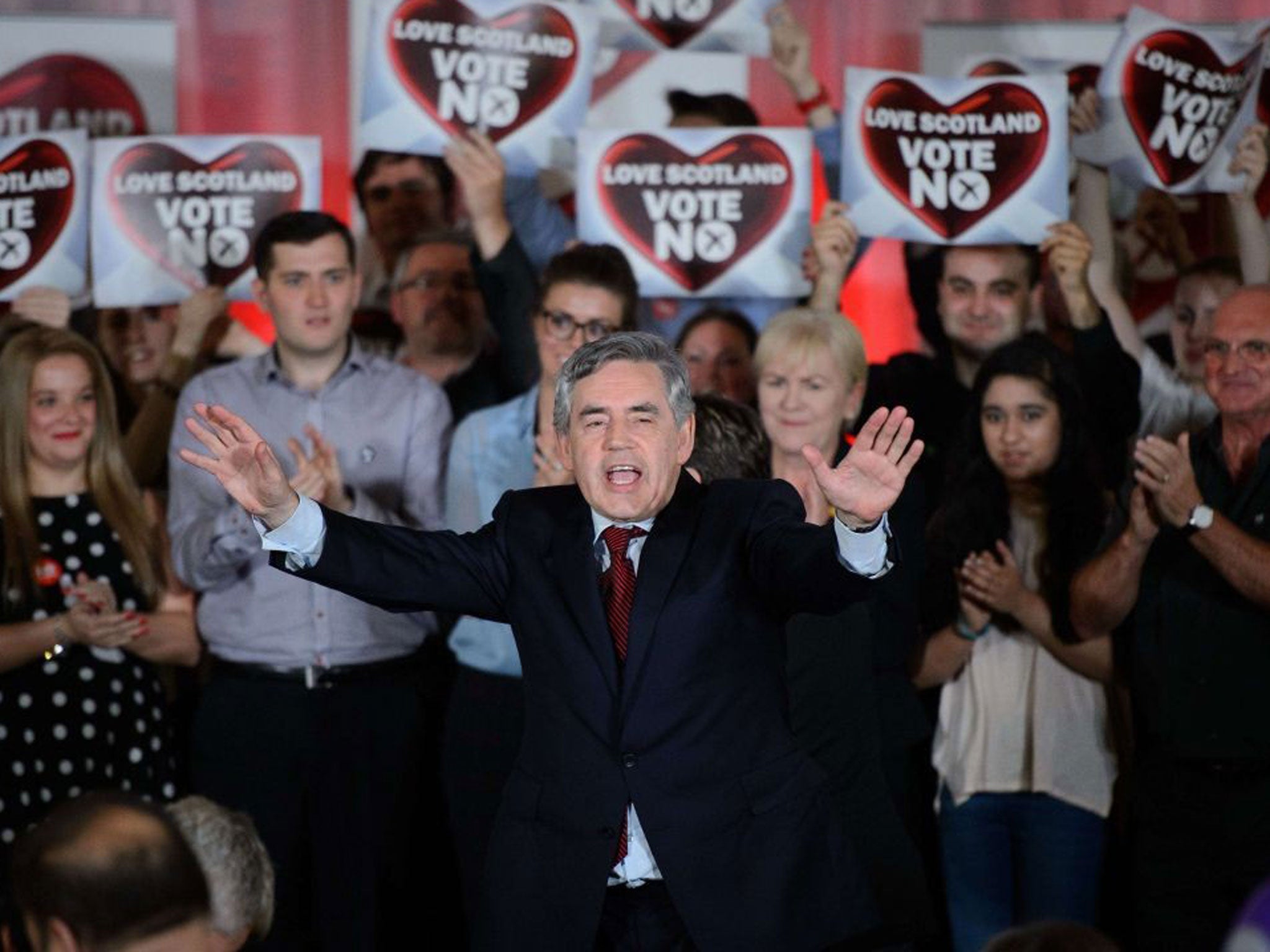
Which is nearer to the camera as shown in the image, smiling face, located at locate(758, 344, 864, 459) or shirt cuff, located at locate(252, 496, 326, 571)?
shirt cuff, located at locate(252, 496, 326, 571)

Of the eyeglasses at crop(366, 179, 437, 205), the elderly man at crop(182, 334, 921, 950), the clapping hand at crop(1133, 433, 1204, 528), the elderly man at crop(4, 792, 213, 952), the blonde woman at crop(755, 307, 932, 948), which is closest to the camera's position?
the elderly man at crop(4, 792, 213, 952)

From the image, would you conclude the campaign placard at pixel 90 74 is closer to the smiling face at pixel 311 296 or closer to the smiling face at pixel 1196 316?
the smiling face at pixel 311 296

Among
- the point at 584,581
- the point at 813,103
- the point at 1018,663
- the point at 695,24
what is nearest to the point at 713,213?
the point at 813,103

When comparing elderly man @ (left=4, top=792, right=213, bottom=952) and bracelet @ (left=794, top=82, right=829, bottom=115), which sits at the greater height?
bracelet @ (left=794, top=82, right=829, bottom=115)

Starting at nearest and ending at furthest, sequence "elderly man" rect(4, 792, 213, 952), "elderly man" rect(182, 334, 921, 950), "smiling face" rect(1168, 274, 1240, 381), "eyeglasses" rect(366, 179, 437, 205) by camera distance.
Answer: "elderly man" rect(4, 792, 213, 952) < "elderly man" rect(182, 334, 921, 950) < "smiling face" rect(1168, 274, 1240, 381) < "eyeglasses" rect(366, 179, 437, 205)

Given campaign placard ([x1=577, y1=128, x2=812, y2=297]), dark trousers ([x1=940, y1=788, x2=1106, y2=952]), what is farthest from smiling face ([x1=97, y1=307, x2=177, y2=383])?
dark trousers ([x1=940, y1=788, x2=1106, y2=952])

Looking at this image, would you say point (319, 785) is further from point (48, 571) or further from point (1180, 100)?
point (1180, 100)

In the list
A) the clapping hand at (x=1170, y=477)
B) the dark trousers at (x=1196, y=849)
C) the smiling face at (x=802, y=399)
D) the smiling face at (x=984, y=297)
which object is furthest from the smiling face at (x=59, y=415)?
the dark trousers at (x=1196, y=849)

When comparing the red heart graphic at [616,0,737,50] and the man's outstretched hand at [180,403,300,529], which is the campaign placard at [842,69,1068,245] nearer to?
the red heart graphic at [616,0,737,50]

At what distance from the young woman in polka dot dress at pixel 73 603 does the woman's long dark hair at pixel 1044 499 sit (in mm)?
1793

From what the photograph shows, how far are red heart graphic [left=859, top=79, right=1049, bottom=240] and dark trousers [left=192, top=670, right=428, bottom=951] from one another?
2.01 meters

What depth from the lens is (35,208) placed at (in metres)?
5.28

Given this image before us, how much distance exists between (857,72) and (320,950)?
2707 millimetres

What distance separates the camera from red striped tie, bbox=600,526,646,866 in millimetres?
2855
